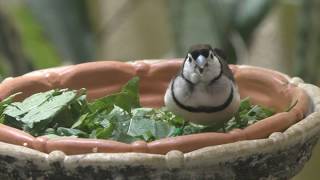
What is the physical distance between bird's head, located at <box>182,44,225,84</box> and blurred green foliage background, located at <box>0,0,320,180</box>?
41 centimetres

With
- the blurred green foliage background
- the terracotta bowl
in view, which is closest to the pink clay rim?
the terracotta bowl

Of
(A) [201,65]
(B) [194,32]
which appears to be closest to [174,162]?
(A) [201,65]

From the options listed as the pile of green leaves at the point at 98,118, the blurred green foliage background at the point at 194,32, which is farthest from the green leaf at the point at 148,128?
the blurred green foliage background at the point at 194,32

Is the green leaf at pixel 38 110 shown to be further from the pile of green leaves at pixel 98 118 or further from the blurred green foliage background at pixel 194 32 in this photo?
the blurred green foliage background at pixel 194 32

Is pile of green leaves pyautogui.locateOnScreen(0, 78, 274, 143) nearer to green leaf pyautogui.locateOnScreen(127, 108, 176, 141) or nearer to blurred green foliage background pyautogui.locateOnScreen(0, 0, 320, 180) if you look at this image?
green leaf pyautogui.locateOnScreen(127, 108, 176, 141)

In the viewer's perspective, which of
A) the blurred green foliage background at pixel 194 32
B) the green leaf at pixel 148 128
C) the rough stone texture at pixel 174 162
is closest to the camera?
→ the rough stone texture at pixel 174 162

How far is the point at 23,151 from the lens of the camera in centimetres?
53

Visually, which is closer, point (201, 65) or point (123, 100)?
point (201, 65)

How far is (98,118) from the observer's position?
67cm

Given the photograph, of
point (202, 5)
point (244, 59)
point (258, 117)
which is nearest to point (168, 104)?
point (258, 117)

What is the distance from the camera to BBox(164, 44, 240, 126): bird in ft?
1.95

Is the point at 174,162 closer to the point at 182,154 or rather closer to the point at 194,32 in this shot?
the point at 182,154

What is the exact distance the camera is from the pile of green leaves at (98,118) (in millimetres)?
617

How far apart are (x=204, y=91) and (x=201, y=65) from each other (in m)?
0.02
